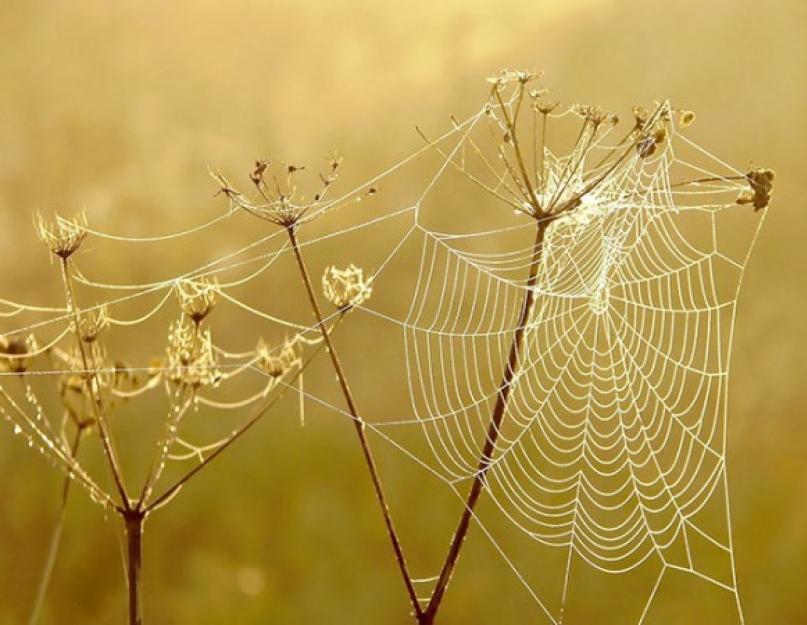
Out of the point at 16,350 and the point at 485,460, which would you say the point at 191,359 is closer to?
the point at 16,350

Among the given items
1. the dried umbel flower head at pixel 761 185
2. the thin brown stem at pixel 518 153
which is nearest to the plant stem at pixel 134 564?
the thin brown stem at pixel 518 153

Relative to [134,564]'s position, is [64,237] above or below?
above

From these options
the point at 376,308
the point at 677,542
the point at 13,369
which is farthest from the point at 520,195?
the point at 677,542

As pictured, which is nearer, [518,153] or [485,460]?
[485,460]

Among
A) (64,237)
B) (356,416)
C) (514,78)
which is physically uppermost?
(514,78)

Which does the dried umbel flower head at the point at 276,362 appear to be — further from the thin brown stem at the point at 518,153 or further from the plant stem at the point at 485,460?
the thin brown stem at the point at 518,153

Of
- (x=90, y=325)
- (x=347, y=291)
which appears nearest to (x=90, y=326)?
(x=90, y=325)
